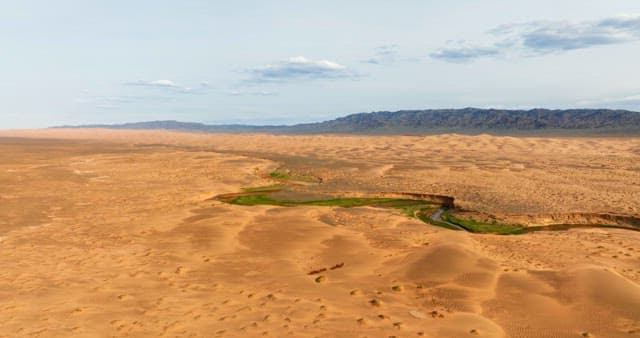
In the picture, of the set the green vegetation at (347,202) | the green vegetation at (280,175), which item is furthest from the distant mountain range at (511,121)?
the green vegetation at (347,202)

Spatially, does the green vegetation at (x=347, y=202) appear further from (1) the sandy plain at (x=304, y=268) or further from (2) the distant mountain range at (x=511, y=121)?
(2) the distant mountain range at (x=511, y=121)

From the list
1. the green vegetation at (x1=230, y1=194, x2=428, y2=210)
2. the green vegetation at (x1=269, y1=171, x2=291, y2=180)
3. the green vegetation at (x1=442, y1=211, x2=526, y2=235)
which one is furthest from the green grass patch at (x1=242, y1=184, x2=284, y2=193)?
the green vegetation at (x1=442, y1=211, x2=526, y2=235)

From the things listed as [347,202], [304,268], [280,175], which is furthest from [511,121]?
[304,268]

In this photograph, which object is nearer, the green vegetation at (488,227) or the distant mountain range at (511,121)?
the green vegetation at (488,227)

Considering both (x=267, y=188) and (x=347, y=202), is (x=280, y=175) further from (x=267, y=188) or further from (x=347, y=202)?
(x=347, y=202)

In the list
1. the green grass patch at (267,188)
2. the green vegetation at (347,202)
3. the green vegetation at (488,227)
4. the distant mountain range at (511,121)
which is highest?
the distant mountain range at (511,121)

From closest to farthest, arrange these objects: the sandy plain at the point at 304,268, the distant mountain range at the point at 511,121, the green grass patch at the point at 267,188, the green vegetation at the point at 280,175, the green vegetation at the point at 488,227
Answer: the sandy plain at the point at 304,268 < the green vegetation at the point at 488,227 < the green grass patch at the point at 267,188 < the green vegetation at the point at 280,175 < the distant mountain range at the point at 511,121

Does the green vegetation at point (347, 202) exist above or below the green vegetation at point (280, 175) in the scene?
below

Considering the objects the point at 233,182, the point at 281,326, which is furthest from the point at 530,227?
the point at 233,182
